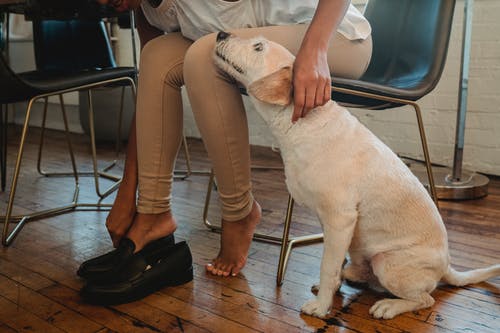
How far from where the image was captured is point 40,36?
2627mm

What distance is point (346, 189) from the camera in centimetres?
114

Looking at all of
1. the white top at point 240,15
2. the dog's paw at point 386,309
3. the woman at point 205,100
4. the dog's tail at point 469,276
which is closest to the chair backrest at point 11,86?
the woman at point 205,100

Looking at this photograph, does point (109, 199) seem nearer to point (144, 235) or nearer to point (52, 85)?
point (52, 85)

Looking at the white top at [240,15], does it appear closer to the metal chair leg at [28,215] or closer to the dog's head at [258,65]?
the dog's head at [258,65]

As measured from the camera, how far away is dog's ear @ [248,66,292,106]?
1147 mm

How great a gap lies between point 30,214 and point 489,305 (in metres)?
1.64

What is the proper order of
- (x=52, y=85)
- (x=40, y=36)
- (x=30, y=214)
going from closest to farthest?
(x=52, y=85) → (x=30, y=214) → (x=40, y=36)

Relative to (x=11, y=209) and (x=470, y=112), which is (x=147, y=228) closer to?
(x=11, y=209)

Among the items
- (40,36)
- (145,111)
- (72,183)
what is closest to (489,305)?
(145,111)

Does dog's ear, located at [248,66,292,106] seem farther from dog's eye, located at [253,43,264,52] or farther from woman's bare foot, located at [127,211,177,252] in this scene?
woman's bare foot, located at [127,211,177,252]

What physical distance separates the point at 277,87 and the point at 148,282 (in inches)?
23.2

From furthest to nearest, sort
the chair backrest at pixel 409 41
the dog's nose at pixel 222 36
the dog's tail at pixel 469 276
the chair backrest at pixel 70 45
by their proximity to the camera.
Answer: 1. the chair backrest at pixel 70 45
2. the chair backrest at pixel 409 41
3. the dog's tail at pixel 469 276
4. the dog's nose at pixel 222 36

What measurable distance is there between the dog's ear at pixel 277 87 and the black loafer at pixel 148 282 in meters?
0.51

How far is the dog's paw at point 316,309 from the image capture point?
1202mm
